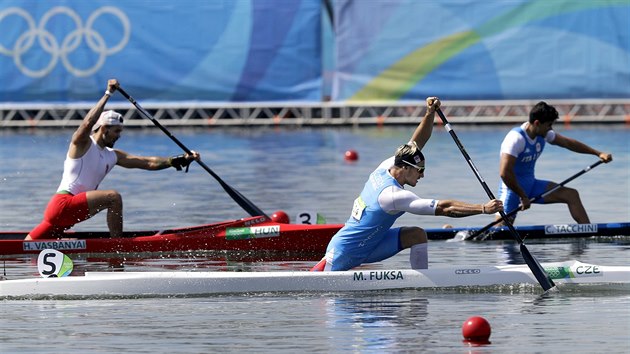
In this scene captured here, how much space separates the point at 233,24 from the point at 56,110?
574 cm

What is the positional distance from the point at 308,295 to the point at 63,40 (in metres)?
24.5

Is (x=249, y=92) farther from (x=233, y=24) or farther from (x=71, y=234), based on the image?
(x=71, y=234)

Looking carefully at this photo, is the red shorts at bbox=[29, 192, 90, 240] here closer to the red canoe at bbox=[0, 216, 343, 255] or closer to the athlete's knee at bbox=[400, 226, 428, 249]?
the red canoe at bbox=[0, 216, 343, 255]

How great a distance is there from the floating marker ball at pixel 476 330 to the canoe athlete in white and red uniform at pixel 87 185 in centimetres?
642

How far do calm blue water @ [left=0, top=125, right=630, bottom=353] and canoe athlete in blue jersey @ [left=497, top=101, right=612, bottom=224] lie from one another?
600 millimetres

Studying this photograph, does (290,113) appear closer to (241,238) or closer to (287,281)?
(241,238)

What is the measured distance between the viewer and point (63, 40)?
120 feet

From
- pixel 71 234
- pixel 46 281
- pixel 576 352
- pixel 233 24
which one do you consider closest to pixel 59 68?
pixel 233 24

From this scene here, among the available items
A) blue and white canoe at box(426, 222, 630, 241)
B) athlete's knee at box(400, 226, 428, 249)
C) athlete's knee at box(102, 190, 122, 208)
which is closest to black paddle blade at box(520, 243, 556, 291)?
athlete's knee at box(400, 226, 428, 249)

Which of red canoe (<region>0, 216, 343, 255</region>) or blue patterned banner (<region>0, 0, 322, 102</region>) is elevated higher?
blue patterned banner (<region>0, 0, 322, 102</region>)

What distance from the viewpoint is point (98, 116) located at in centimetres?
1611

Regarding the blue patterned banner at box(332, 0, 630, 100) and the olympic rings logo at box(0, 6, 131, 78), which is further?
the olympic rings logo at box(0, 6, 131, 78)

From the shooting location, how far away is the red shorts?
53.5 feet

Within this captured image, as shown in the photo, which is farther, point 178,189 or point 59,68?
point 59,68
